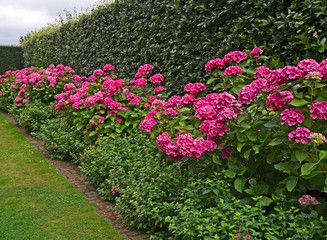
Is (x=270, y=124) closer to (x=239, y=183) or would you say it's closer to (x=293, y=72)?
(x=293, y=72)

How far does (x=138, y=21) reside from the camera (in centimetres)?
786

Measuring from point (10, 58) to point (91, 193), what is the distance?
17.4 metres

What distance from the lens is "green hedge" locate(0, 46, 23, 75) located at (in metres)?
19.2

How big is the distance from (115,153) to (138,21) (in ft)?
13.8

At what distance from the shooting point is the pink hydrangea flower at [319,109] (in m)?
2.60

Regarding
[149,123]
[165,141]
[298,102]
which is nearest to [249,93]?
[298,102]

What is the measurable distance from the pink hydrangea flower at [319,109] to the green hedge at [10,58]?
19.7 metres

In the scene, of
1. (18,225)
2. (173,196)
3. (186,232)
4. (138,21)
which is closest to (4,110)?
(138,21)

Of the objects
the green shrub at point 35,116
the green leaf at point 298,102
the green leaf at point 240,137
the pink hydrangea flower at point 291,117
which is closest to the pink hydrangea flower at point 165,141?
the green leaf at point 240,137

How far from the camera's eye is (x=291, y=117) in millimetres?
2711

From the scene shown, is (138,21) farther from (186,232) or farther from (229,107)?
(186,232)

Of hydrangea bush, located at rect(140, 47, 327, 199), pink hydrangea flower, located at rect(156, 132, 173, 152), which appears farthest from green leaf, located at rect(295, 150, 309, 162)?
pink hydrangea flower, located at rect(156, 132, 173, 152)

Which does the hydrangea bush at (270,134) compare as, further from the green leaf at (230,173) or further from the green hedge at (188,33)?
the green hedge at (188,33)

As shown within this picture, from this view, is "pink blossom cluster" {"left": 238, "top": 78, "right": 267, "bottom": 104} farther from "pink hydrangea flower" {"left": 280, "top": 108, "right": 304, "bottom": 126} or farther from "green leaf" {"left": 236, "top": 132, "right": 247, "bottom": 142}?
"pink hydrangea flower" {"left": 280, "top": 108, "right": 304, "bottom": 126}
